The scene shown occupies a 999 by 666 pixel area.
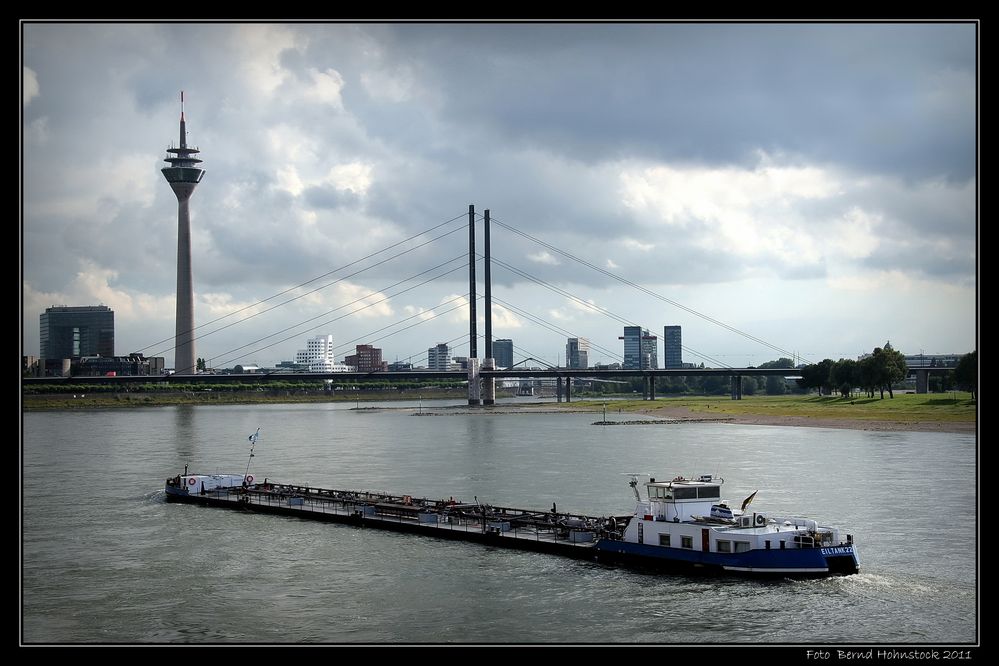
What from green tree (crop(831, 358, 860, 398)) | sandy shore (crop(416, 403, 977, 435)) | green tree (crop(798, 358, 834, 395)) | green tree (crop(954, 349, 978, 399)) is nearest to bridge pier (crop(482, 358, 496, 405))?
sandy shore (crop(416, 403, 977, 435))

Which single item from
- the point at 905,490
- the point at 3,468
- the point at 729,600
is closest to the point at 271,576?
the point at 729,600

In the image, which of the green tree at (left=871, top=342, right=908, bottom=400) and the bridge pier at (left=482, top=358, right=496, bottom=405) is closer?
the green tree at (left=871, top=342, right=908, bottom=400)

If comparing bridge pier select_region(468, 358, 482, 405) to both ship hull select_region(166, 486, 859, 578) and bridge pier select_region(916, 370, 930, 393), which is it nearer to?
bridge pier select_region(916, 370, 930, 393)

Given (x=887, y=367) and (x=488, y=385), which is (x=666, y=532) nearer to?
(x=887, y=367)

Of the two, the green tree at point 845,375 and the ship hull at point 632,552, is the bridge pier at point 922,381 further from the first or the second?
the ship hull at point 632,552

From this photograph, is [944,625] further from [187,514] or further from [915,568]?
[187,514]

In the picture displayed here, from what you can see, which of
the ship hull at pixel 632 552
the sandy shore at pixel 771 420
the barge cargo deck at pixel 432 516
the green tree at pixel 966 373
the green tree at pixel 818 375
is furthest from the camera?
the green tree at pixel 818 375

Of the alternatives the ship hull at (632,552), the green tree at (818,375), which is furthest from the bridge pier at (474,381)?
the ship hull at (632,552)

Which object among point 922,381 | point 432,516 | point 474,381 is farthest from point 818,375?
point 432,516
